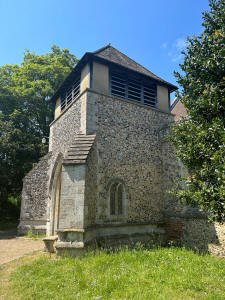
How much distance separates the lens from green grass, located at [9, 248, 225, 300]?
397 centimetres

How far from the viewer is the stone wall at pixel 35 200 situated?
1127 centimetres

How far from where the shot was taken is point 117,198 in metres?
8.40

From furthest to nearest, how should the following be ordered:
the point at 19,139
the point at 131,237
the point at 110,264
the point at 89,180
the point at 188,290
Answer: the point at 19,139 → the point at 131,237 → the point at 89,180 → the point at 110,264 → the point at 188,290

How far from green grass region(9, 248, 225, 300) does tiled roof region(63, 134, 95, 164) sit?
2913 millimetres

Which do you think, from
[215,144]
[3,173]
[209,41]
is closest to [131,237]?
[215,144]

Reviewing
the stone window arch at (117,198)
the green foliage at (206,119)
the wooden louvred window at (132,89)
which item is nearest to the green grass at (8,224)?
the stone window arch at (117,198)

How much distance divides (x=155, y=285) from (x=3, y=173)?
13.9 meters

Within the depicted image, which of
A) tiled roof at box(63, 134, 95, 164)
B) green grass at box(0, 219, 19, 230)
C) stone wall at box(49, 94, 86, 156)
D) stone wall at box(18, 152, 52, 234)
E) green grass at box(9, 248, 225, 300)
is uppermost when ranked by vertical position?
stone wall at box(49, 94, 86, 156)

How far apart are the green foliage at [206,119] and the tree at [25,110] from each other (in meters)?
13.8

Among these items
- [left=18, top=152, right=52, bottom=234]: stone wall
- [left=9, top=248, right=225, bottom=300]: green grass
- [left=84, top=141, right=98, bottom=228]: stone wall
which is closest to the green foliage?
[left=9, top=248, right=225, bottom=300]: green grass

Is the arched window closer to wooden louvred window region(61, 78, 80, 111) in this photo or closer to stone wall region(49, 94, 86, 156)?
stone wall region(49, 94, 86, 156)

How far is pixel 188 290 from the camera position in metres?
4.07

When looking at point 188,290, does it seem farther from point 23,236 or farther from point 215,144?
point 23,236

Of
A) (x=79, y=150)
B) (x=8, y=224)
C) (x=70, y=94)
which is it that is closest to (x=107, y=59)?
(x=70, y=94)
